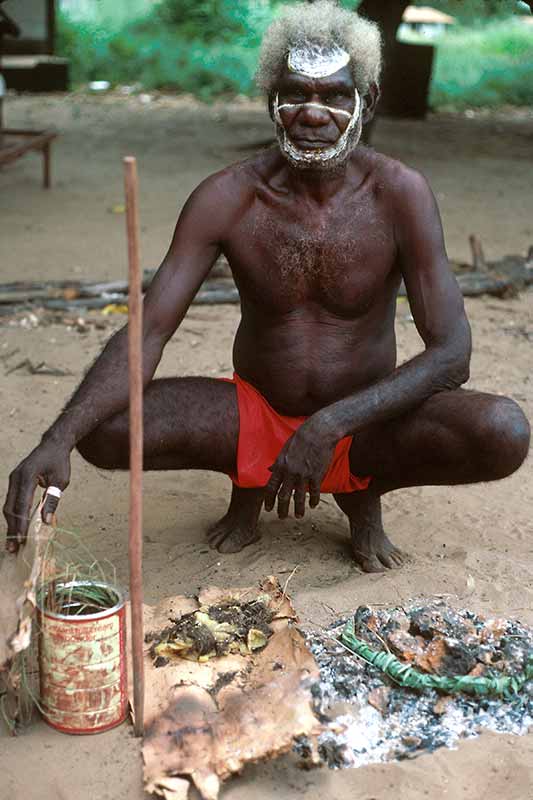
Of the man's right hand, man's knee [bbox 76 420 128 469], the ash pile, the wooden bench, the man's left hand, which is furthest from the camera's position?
the wooden bench

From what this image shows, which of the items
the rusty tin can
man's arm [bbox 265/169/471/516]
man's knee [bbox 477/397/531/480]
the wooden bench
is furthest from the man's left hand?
the wooden bench

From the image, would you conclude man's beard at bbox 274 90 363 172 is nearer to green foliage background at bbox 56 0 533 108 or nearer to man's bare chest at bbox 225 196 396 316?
man's bare chest at bbox 225 196 396 316

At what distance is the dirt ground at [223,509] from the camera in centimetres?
214

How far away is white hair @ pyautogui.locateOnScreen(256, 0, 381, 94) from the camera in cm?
282

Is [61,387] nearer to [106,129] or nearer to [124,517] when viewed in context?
[124,517]

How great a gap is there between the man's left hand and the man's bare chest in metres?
0.43

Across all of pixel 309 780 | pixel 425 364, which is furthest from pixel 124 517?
pixel 309 780

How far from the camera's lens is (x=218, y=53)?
60.8 feet

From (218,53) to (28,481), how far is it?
56.9ft

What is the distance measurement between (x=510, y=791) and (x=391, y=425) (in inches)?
43.2

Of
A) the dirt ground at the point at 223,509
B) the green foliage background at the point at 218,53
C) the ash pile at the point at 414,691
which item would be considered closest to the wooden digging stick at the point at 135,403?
the dirt ground at the point at 223,509

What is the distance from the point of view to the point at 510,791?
210 cm

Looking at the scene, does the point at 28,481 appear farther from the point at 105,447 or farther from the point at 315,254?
the point at 315,254

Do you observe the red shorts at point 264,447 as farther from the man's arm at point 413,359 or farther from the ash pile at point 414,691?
the ash pile at point 414,691
